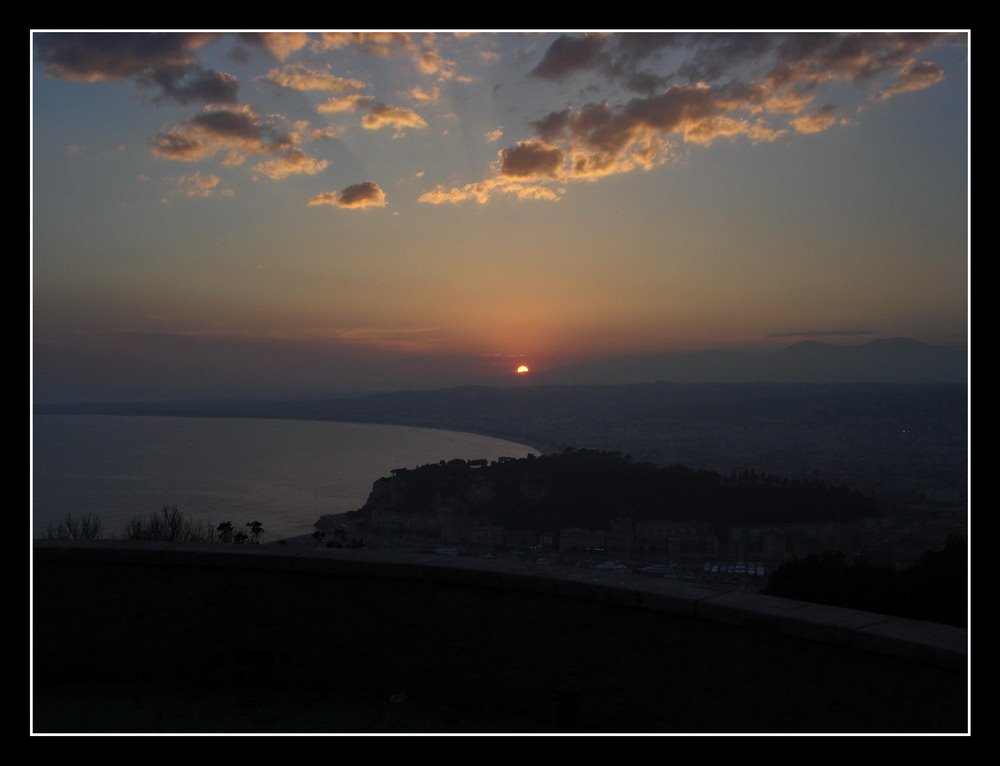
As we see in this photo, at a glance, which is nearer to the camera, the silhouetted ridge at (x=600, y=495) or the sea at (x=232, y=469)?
the silhouetted ridge at (x=600, y=495)

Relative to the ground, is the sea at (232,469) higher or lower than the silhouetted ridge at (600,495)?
lower

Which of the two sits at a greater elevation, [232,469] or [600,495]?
[600,495]

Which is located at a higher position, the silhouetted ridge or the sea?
the silhouetted ridge

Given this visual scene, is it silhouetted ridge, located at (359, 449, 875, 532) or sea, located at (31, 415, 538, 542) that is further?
sea, located at (31, 415, 538, 542)

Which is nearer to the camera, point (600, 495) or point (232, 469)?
point (600, 495)

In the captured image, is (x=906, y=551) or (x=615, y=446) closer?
(x=906, y=551)
